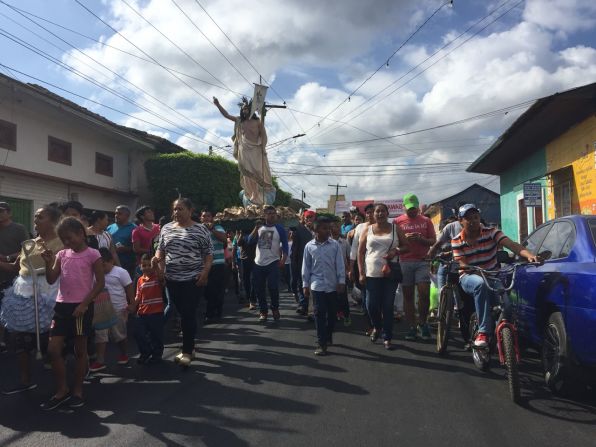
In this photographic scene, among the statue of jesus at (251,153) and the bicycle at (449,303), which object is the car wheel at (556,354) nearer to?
the bicycle at (449,303)

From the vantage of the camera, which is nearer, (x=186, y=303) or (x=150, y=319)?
(x=186, y=303)

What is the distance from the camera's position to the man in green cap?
6.61m

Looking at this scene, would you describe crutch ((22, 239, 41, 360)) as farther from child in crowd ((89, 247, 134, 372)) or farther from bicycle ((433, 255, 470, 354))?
bicycle ((433, 255, 470, 354))

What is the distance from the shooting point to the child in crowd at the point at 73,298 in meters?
4.08

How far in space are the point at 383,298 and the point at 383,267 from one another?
0.40m

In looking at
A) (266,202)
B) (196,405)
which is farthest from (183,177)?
(196,405)

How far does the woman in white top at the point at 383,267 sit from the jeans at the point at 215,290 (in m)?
2.77

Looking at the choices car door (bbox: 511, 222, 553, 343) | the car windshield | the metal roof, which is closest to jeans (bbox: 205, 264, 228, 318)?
car door (bbox: 511, 222, 553, 343)

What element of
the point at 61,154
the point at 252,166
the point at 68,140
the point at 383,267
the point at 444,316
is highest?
the point at 68,140

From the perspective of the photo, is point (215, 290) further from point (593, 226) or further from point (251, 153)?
point (251, 153)

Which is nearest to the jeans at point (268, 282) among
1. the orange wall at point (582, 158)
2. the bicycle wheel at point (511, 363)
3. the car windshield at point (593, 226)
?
the bicycle wheel at point (511, 363)

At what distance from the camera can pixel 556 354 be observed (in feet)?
13.4

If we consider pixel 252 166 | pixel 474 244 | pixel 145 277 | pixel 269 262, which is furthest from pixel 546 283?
pixel 252 166

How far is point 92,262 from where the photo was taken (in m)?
4.30
